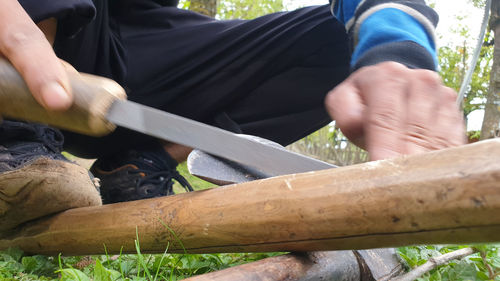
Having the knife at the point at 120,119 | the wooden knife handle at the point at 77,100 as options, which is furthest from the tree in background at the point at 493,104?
the wooden knife handle at the point at 77,100

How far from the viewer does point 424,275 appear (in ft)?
4.07

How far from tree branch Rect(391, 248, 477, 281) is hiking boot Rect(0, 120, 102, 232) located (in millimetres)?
997

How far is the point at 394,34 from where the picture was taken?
4.56 feet

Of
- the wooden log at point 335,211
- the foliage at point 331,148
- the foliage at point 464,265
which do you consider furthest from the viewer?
the foliage at point 331,148

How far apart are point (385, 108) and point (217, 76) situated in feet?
4.45

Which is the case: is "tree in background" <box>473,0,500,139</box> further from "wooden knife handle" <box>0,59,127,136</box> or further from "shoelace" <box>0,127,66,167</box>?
"wooden knife handle" <box>0,59,127,136</box>

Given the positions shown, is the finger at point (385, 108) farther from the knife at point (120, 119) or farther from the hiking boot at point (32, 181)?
the hiking boot at point (32, 181)

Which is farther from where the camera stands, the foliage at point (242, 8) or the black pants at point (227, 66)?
the foliage at point (242, 8)

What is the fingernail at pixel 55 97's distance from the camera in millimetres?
984

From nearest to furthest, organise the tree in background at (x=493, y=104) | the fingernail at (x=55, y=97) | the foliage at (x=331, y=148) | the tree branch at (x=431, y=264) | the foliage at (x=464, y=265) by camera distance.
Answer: the fingernail at (x=55, y=97), the tree branch at (x=431, y=264), the foliage at (x=464, y=265), the tree in background at (x=493, y=104), the foliage at (x=331, y=148)

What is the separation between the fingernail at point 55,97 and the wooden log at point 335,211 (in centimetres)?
37

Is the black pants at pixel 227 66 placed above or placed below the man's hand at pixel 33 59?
below

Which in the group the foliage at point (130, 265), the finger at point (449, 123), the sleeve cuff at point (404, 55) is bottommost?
the foliage at point (130, 265)

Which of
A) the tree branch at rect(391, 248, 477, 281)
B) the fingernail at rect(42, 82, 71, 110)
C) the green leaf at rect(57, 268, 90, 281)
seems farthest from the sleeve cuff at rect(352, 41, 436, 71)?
the green leaf at rect(57, 268, 90, 281)
